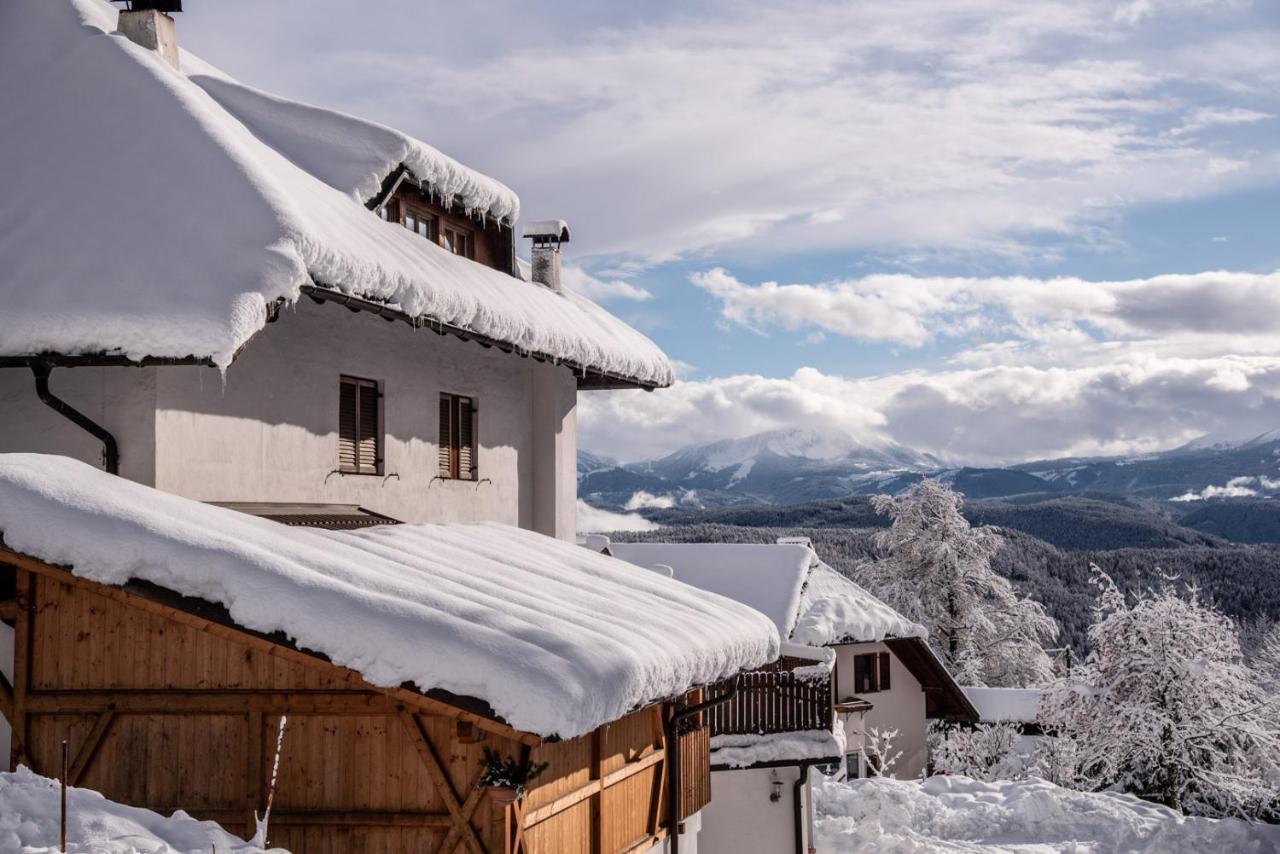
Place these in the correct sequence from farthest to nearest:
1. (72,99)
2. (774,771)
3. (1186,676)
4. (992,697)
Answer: (992,697) → (1186,676) → (774,771) → (72,99)

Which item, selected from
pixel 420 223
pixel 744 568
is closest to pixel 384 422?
pixel 420 223

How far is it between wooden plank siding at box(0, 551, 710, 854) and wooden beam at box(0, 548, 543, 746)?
44 centimetres

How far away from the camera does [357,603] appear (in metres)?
9.01

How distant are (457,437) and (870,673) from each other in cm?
2082

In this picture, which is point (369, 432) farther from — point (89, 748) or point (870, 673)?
point (870, 673)

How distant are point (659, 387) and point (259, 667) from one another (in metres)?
10.5

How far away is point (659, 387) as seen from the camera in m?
19.4

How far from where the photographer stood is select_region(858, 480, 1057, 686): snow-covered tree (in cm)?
4519

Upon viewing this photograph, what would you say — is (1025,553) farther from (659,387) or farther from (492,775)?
(492,775)

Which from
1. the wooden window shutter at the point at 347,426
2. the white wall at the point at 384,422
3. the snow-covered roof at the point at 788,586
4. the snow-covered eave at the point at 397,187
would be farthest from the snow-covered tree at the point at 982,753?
the wooden window shutter at the point at 347,426

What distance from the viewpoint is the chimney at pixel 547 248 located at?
19.5m

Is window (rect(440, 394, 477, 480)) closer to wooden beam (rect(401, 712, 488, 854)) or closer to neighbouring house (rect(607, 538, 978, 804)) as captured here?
wooden beam (rect(401, 712, 488, 854))

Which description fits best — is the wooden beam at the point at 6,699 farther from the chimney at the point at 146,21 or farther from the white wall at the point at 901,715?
the white wall at the point at 901,715

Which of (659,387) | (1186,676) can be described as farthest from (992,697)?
(659,387)
